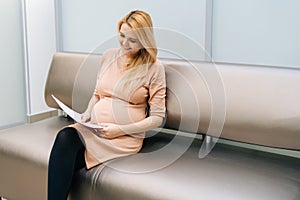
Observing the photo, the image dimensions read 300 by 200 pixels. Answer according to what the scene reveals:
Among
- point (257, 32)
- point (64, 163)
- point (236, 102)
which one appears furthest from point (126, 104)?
point (257, 32)

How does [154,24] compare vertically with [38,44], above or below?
above

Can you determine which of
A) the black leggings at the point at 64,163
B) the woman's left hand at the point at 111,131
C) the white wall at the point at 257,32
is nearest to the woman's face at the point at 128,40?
the woman's left hand at the point at 111,131

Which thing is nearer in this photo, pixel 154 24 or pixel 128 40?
pixel 128 40

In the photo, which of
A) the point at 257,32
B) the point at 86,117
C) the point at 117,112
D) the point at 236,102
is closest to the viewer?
the point at 236,102

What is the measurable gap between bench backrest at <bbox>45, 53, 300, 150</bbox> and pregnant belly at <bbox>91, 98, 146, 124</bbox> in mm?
166

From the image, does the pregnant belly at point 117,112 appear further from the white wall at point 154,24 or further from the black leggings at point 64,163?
the white wall at point 154,24

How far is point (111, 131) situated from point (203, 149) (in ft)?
1.52

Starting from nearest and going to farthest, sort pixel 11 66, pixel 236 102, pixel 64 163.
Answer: pixel 64 163 < pixel 236 102 < pixel 11 66

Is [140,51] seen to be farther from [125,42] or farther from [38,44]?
[38,44]

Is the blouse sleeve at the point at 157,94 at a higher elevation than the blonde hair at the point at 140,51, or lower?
lower

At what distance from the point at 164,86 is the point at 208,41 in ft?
2.28

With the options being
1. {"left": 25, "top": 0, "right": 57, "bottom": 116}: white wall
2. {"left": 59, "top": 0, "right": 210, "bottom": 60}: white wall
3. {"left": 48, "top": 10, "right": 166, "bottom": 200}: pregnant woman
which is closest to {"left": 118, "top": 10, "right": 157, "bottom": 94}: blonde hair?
{"left": 48, "top": 10, "right": 166, "bottom": 200}: pregnant woman

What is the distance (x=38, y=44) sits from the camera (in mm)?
3377

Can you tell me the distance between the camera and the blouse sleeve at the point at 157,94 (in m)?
1.89
